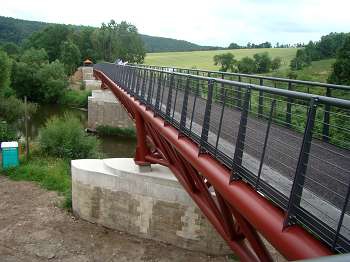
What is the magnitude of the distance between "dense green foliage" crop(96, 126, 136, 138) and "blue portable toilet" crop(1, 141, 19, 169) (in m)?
15.2

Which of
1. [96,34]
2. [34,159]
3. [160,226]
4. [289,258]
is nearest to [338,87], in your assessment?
[289,258]

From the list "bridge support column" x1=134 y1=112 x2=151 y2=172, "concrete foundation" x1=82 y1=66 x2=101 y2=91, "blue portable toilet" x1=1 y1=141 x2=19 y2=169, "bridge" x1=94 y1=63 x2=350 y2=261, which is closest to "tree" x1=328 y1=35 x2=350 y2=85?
"bridge support column" x1=134 y1=112 x2=151 y2=172

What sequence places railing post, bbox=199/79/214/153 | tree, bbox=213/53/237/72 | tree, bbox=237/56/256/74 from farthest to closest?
tree, bbox=213/53/237/72
tree, bbox=237/56/256/74
railing post, bbox=199/79/214/153

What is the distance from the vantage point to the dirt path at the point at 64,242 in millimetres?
12070

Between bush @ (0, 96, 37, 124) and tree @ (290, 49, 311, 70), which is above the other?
tree @ (290, 49, 311, 70)

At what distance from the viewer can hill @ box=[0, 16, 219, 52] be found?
148125mm

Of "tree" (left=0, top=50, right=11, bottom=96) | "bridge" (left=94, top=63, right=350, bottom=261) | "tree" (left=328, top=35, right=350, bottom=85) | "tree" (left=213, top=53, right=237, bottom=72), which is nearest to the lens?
"bridge" (left=94, top=63, right=350, bottom=261)

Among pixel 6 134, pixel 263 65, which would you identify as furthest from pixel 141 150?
pixel 263 65

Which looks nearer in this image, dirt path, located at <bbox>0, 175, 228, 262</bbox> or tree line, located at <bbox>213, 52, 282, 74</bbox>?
dirt path, located at <bbox>0, 175, 228, 262</bbox>

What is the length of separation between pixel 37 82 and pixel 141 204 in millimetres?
42837

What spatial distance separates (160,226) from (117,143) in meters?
20.3

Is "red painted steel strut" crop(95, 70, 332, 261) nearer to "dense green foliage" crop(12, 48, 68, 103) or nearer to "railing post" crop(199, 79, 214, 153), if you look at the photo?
"railing post" crop(199, 79, 214, 153)

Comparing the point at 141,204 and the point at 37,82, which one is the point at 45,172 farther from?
the point at 37,82

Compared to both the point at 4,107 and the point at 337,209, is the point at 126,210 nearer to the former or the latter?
the point at 337,209
